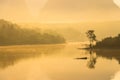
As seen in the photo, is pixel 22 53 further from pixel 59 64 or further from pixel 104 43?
pixel 104 43

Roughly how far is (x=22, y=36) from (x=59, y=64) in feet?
1.03

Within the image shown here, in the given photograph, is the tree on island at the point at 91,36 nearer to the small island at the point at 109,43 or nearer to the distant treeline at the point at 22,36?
the small island at the point at 109,43

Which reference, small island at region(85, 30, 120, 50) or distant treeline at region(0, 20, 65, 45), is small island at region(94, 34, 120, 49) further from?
distant treeline at region(0, 20, 65, 45)

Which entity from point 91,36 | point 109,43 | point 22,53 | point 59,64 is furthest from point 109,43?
point 22,53

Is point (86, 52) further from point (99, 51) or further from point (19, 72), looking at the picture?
point (19, 72)

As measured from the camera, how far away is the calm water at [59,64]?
1.85 m

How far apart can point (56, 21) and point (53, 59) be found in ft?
0.84

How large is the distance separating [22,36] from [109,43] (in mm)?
582

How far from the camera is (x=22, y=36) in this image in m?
1.93

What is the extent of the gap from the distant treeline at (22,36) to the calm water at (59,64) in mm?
49

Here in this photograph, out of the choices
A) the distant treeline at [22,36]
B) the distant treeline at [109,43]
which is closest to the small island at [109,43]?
the distant treeline at [109,43]

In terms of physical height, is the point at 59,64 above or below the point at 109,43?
below

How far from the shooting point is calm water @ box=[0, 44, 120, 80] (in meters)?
1.85

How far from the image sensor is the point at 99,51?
1.87m
